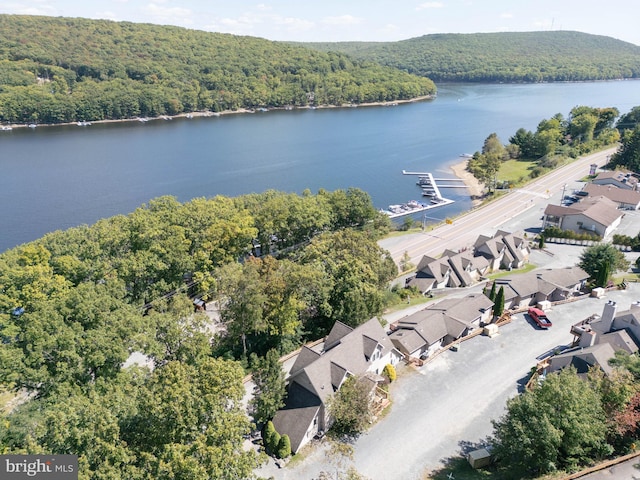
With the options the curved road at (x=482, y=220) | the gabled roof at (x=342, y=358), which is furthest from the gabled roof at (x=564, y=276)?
the gabled roof at (x=342, y=358)

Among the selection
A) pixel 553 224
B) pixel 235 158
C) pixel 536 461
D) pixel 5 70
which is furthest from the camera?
pixel 5 70

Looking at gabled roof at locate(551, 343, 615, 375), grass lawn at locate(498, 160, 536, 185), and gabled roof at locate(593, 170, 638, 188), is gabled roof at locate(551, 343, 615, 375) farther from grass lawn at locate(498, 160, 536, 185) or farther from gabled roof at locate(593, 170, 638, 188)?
grass lawn at locate(498, 160, 536, 185)

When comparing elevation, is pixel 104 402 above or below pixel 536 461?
above

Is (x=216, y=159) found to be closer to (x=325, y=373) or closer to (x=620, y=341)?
(x=325, y=373)

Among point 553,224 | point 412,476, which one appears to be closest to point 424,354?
point 412,476

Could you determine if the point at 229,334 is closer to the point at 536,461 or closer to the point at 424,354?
the point at 424,354

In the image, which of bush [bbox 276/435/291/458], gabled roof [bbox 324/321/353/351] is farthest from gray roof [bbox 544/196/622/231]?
bush [bbox 276/435/291/458]

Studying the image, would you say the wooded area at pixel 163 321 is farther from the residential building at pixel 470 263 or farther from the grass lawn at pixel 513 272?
the grass lawn at pixel 513 272

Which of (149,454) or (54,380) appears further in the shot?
(54,380)
